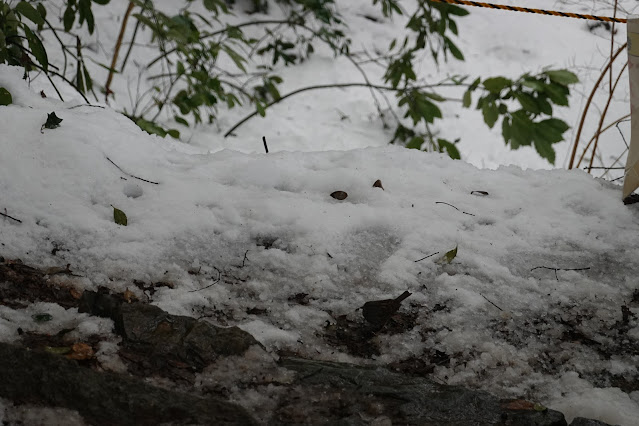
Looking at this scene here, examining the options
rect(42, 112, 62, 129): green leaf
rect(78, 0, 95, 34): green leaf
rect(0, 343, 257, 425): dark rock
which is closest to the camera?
rect(0, 343, 257, 425): dark rock

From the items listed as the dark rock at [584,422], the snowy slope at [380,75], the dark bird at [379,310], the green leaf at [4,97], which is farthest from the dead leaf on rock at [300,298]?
the snowy slope at [380,75]

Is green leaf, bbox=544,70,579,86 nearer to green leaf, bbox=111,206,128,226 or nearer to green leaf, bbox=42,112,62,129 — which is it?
green leaf, bbox=111,206,128,226

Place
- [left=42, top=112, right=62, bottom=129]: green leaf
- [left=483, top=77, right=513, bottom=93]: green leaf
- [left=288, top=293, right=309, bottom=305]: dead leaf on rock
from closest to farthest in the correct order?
[left=288, top=293, right=309, bottom=305]: dead leaf on rock, [left=42, top=112, right=62, bottom=129]: green leaf, [left=483, top=77, right=513, bottom=93]: green leaf

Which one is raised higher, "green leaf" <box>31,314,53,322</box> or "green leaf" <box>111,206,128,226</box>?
"green leaf" <box>111,206,128,226</box>

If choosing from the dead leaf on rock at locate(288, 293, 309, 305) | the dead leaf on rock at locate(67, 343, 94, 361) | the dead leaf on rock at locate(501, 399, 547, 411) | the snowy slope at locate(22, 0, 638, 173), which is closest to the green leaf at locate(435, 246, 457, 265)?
the dead leaf on rock at locate(288, 293, 309, 305)

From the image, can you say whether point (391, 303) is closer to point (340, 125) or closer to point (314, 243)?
point (314, 243)

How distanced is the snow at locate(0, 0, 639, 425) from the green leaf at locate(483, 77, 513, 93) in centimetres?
41

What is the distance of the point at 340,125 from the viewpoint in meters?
4.44

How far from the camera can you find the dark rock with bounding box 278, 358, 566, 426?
1021 millimetres

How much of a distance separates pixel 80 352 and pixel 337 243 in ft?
2.53

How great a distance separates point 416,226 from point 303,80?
3.31m

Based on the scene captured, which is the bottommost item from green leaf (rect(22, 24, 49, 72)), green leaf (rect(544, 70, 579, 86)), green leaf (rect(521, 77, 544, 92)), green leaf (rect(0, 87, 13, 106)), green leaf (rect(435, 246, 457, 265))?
green leaf (rect(435, 246, 457, 265))

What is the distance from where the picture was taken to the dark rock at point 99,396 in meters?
0.93

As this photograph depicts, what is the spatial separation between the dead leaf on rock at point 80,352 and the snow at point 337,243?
35mm
